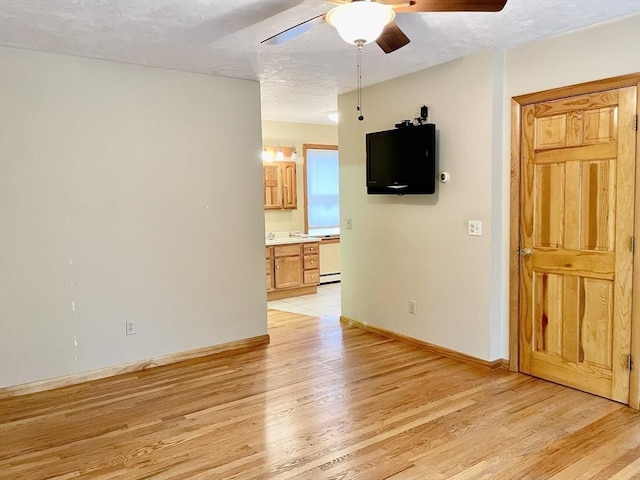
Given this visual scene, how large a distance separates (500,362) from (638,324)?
1.06 m

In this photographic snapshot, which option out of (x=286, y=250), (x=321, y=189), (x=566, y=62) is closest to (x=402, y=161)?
(x=566, y=62)

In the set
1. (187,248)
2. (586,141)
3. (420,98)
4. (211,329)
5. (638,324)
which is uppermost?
(420,98)

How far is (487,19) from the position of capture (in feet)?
9.80

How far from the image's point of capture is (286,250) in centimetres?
667

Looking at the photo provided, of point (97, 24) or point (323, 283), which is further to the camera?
point (323, 283)

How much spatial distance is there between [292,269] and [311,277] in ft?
1.12

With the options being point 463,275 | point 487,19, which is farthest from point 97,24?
point 463,275

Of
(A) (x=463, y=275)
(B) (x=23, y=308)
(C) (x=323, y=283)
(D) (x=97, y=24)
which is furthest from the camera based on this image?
(C) (x=323, y=283)

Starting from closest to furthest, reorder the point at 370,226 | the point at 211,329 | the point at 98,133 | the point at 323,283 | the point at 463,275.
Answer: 1. the point at 98,133
2. the point at 463,275
3. the point at 211,329
4. the point at 370,226
5. the point at 323,283

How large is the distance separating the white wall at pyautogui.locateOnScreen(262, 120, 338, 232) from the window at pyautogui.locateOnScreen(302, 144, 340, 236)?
0.30 ft

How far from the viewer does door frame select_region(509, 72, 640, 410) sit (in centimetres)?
305

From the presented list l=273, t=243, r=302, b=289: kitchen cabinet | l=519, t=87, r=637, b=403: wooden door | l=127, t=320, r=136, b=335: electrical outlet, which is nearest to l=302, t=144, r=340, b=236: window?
l=273, t=243, r=302, b=289: kitchen cabinet

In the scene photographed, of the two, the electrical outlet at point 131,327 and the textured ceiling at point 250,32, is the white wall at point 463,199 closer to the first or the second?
the textured ceiling at point 250,32

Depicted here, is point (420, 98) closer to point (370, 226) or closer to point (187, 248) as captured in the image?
point (370, 226)
